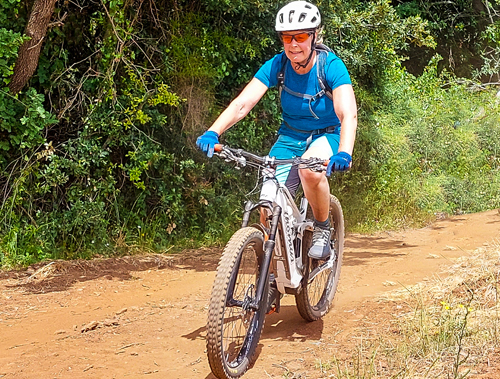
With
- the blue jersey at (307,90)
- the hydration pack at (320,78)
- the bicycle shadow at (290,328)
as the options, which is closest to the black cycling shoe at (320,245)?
the bicycle shadow at (290,328)

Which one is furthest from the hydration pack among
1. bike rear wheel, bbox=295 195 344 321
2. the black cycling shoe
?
bike rear wheel, bbox=295 195 344 321

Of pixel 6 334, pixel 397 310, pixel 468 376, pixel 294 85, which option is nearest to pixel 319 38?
pixel 294 85

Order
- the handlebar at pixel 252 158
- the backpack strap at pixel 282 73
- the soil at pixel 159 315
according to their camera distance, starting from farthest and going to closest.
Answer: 1. the backpack strap at pixel 282 73
2. the soil at pixel 159 315
3. the handlebar at pixel 252 158

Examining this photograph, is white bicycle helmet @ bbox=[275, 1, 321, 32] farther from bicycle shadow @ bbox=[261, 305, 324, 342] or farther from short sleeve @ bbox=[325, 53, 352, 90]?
bicycle shadow @ bbox=[261, 305, 324, 342]

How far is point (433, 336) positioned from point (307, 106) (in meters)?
1.73

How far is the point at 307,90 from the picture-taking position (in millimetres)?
4781

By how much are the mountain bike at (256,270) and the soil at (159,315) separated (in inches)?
9.0

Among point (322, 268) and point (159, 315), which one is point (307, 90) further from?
point (159, 315)

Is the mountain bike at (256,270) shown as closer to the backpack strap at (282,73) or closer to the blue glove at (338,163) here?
the blue glove at (338,163)

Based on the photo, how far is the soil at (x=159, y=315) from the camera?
14.3 ft

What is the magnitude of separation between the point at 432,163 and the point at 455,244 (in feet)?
11.6

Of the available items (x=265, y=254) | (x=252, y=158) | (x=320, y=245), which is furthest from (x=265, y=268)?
(x=320, y=245)

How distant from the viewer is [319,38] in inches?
192

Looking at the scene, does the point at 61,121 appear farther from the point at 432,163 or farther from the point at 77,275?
the point at 432,163
